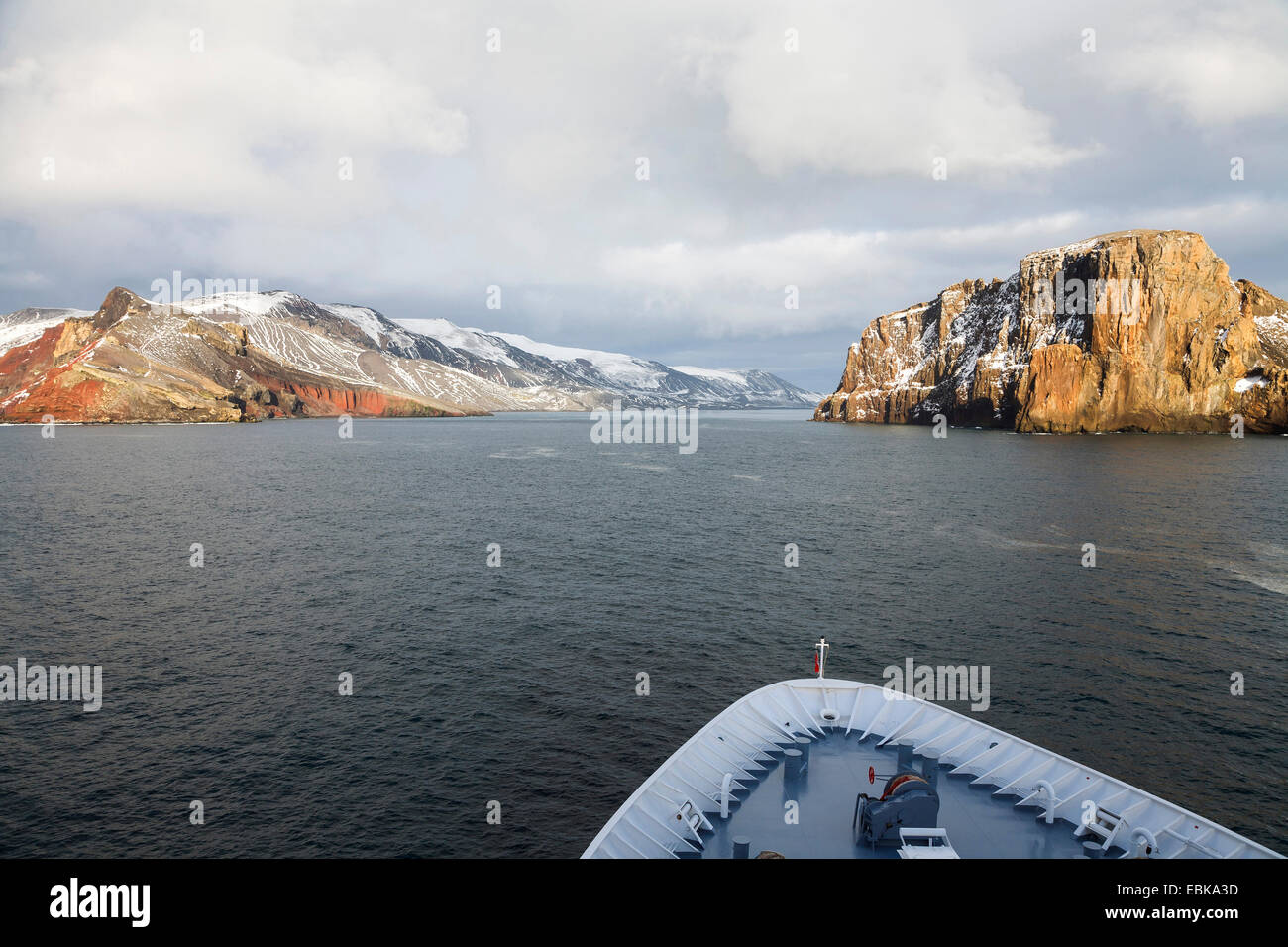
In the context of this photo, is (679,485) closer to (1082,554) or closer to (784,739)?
(1082,554)

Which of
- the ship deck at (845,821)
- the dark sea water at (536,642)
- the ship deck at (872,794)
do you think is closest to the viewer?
the ship deck at (872,794)

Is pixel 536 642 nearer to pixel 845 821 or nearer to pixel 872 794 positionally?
pixel 872 794

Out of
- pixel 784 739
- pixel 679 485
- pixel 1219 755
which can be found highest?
pixel 679 485

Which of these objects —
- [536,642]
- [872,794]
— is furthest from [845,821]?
[536,642]

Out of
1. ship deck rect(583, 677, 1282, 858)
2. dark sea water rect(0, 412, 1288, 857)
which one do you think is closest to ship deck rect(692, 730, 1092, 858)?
ship deck rect(583, 677, 1282, 858)

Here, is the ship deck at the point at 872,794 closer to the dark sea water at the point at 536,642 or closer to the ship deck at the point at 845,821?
the ship deck at the point at 845,821

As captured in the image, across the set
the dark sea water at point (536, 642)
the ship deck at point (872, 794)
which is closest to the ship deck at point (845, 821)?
the ship deck at point (872, 794)

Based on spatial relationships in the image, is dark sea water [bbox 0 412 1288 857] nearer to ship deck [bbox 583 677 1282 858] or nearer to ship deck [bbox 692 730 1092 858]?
ship deck [bbox 583 677 1282 858]

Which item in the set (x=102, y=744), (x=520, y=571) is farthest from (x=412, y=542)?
(x=102, y=744)
